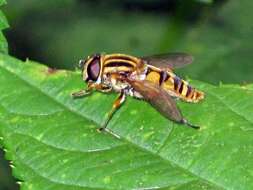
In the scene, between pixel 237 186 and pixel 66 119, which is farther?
pixel 66 119

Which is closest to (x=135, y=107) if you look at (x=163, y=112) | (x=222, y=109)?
(x=163, y=112)

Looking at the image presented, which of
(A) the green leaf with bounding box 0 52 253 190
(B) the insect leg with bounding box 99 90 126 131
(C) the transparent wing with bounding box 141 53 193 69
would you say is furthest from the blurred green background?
(A) the green leaf with bounding box 0 52 253 190

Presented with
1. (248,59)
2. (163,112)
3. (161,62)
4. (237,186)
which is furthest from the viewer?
(248,59)

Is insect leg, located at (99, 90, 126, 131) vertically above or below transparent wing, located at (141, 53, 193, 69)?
above

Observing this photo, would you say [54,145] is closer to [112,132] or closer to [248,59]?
[112,132]

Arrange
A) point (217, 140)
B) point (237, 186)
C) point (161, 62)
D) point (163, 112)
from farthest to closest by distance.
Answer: point (161, 62) → point (163, 112) → point (217, 140) → point (237, 186)

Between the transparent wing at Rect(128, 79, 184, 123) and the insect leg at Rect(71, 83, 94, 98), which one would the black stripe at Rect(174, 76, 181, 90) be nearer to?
the transparent wing at Rect(128, 79, 184, 123)

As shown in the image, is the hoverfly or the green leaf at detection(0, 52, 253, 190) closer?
the green leaf at detection(0, 52, 253, 190)

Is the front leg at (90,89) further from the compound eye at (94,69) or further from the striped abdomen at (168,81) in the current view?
the striped abdomen at (168,81)
